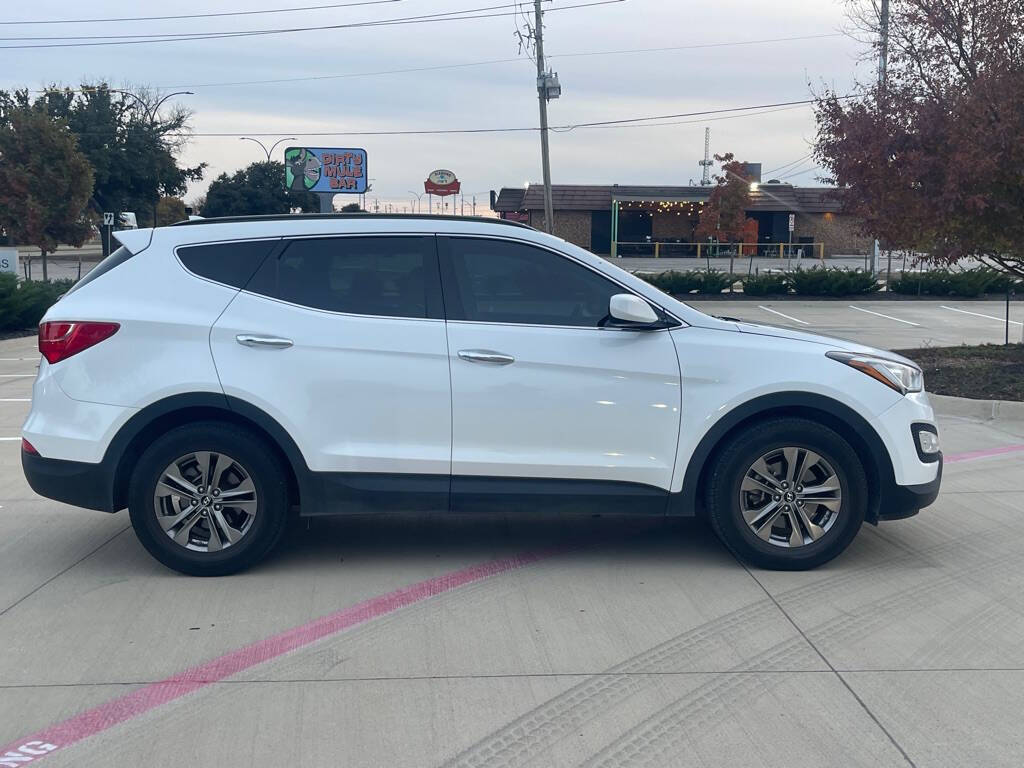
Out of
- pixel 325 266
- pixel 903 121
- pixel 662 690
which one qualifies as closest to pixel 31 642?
pixel 325 266

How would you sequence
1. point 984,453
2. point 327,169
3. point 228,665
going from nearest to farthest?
point 228,665 → point 984,453 → point 327,169

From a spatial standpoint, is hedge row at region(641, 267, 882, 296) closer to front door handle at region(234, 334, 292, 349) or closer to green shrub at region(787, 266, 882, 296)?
green shrub at region(787, 266, 882, 296)

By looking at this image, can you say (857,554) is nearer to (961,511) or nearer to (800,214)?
(961,511)

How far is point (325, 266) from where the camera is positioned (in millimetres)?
5461

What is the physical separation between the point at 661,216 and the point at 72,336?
56.0 m

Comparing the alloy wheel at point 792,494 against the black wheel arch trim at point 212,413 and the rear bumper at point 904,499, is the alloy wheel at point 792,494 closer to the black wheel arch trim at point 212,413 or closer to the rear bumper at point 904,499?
the rear bumper at point 904,499

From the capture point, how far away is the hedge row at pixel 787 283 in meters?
29.1

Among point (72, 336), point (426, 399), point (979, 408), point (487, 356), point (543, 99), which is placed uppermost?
point (543, 99)

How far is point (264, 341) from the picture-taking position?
5277mm

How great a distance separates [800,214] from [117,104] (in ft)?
137

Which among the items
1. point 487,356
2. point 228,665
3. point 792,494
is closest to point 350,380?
point 487,356

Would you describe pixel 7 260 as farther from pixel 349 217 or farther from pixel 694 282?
pixel 349 217

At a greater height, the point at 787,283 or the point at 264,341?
the point at 264,341

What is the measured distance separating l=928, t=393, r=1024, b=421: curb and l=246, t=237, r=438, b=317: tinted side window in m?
7.15
